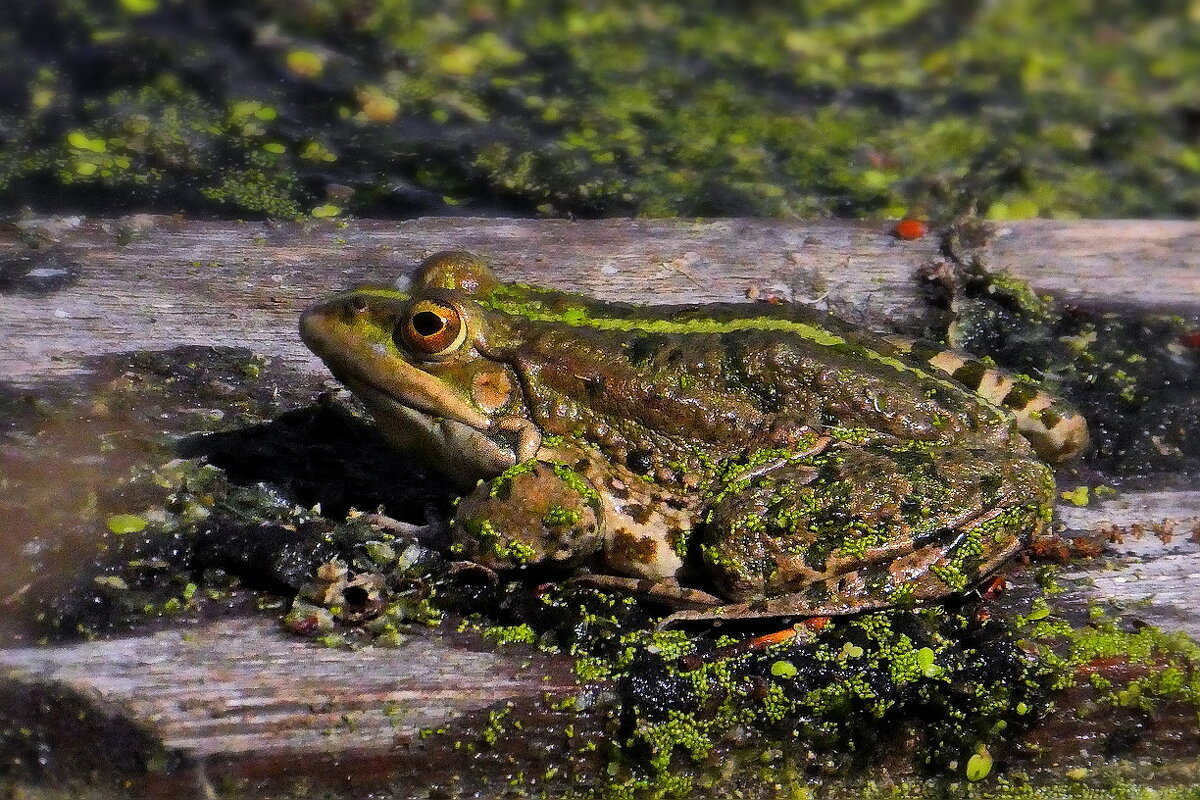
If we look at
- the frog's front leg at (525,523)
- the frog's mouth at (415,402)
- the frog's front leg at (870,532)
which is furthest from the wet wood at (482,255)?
the frog's front leg at (870,532)

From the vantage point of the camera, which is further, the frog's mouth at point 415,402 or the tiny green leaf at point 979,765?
the frog's mouth at point 415,402

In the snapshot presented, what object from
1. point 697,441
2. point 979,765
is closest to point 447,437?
point 697,441

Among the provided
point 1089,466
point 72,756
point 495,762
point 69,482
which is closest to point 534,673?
point 495,762

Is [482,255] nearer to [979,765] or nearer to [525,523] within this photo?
[525,523]

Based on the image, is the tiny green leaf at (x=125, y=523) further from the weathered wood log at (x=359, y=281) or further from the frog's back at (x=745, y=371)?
the frog's back at (x=745, y=371)

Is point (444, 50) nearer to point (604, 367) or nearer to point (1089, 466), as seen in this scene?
point (604, 367)

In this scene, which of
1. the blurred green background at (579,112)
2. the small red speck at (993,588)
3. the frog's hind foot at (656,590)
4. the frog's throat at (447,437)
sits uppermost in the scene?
the blurred green background at (579,112)
